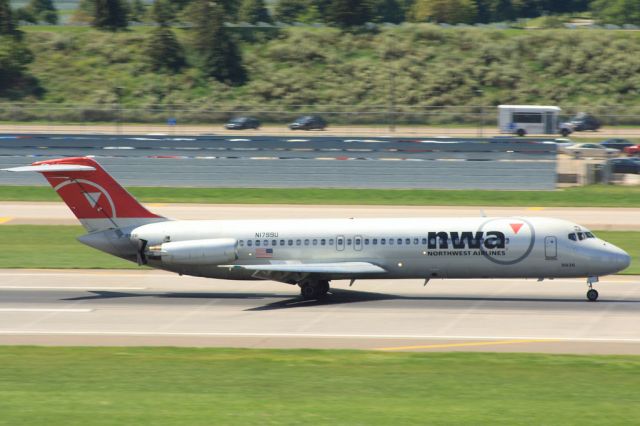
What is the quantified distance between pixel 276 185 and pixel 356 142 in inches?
267

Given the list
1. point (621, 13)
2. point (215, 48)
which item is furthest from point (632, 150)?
point (621, 13)

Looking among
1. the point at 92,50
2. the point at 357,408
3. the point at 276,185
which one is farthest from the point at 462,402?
the point at 92,50

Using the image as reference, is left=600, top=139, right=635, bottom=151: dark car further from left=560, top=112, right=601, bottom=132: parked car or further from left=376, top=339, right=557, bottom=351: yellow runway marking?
left=376, top=339, right=557, bottom=351: yellow runway marking

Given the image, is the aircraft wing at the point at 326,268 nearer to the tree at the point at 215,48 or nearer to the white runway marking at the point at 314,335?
the white runway marking at the point at 314,335

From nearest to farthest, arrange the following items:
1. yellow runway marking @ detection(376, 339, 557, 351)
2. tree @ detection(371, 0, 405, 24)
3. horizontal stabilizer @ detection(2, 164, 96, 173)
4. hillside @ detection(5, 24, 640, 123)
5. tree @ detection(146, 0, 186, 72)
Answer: yellow runway marking @ detection(376, 339, 557, 351) → horizontal stabilizer @ detection(2, 164, 96, 173) → hillside @ detection(5, 24, 640, 123) → tree @ detection(146, 0, 186, 72) → tree @ detection(371, 0, 405, 24)

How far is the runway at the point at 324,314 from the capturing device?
3091cm

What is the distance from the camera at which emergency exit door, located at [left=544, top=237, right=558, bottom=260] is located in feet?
119

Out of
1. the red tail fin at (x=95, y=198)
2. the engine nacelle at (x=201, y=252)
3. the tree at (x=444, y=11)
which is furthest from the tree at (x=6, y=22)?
the engine nacelle at (x=201, y=252)

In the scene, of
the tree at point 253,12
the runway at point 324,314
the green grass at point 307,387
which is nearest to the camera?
the green grass at point 307,387

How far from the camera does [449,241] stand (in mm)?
36625

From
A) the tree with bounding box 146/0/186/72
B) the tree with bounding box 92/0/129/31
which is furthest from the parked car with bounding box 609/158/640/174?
the tree with bounding box 92/0/129/31

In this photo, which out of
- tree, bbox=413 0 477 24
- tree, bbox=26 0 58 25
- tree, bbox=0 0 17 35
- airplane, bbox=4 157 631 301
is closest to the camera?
airplane, bbox=4 157 631 301

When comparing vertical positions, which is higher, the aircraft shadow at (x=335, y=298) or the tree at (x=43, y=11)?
the tree at (x=43, y=11)

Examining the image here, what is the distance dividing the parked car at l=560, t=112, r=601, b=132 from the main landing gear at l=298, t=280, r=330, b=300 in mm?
68064
